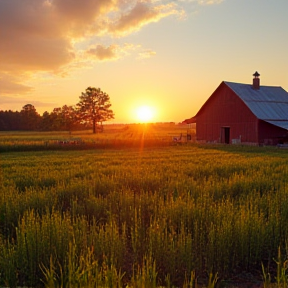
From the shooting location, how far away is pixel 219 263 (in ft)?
15.9

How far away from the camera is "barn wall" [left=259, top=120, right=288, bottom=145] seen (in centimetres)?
3319

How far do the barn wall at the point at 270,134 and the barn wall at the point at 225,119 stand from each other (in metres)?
0.73

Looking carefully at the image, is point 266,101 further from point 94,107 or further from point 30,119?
point 30,119

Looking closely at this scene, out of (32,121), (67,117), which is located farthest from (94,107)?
(32,121)

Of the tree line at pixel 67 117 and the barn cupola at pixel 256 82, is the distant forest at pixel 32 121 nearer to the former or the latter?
the tree line at pixel 67 117

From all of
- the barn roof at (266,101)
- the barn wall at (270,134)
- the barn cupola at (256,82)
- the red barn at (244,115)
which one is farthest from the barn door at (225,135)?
the barn cupola at (256,82)

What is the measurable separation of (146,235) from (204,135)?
36262 mm

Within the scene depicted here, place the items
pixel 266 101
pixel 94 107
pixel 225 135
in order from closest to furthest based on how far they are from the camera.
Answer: pixel 266 101, pixel 225 135, pixel 94 107

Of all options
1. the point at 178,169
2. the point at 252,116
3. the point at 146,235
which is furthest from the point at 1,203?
the point at 252,116

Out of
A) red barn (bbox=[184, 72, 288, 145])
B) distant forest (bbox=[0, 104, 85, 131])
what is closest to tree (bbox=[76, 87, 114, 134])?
distant forest (bbox=[0, 104, 85, 131])

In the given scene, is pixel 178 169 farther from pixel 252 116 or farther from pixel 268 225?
pixel 252 116

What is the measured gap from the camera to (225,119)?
3744cm

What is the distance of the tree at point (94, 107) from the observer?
79.7 m

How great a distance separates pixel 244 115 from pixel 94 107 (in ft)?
172
